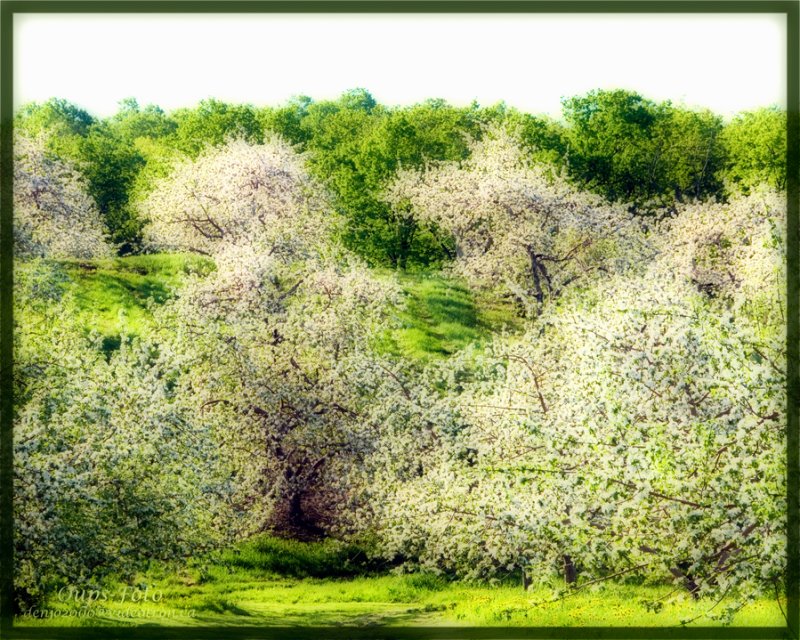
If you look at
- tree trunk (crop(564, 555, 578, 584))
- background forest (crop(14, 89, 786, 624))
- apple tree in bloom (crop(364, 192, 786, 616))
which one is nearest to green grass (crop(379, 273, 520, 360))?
background forest (crop(14, 89, 786, 624))

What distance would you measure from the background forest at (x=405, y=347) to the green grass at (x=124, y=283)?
15cm

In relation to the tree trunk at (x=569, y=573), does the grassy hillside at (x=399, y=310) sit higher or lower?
higher

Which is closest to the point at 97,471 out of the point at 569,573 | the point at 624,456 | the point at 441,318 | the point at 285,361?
the point at 285,361

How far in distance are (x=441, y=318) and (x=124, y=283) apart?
10.5 m

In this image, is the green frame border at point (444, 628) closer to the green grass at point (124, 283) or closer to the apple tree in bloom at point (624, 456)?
the apple tree in bloom at point (624, 456)

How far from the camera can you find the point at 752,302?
28344mm

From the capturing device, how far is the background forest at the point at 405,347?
19047 millimetres

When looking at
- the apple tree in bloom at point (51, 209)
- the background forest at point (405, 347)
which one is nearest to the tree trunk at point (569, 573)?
the background forest at point (405, 347)

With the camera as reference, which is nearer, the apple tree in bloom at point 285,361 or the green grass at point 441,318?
the apple tree in bloom at point 285,361

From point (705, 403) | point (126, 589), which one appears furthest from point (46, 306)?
point (705, 403)

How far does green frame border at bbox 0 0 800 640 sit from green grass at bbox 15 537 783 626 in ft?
1.32

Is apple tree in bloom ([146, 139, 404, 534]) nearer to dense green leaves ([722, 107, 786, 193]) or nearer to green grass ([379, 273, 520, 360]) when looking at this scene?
green grass ([379, 273, 520, 360])

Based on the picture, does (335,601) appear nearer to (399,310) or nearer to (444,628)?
(444,628)

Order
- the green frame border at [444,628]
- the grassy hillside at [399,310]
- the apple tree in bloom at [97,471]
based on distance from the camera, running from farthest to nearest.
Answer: the grassy hillside at [399,310], the apple tree in bloom at [97,471], the green frame border at [444,628]
